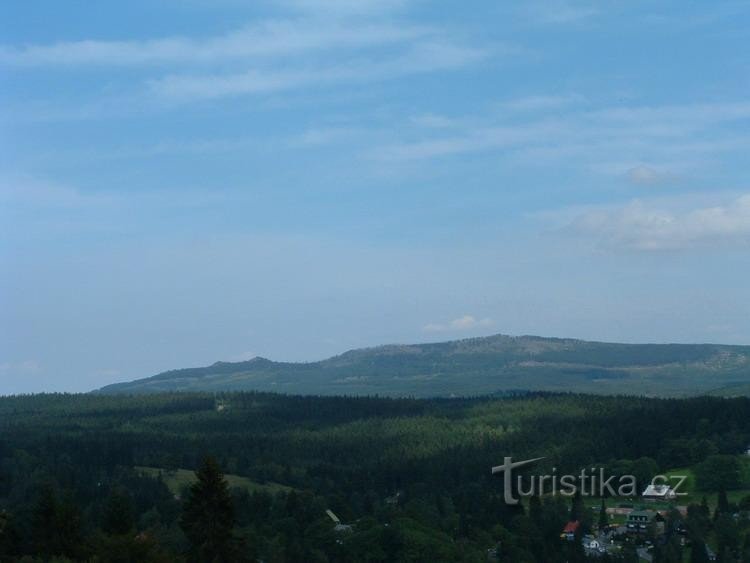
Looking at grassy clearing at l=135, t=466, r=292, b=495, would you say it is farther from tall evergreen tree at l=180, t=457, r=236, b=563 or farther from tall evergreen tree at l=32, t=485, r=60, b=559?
tall evergreen tree at l=180, t=457, r=236, b=563

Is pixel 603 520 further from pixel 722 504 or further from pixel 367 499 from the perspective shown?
pixel 367 499

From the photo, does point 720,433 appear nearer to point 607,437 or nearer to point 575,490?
point 607,437

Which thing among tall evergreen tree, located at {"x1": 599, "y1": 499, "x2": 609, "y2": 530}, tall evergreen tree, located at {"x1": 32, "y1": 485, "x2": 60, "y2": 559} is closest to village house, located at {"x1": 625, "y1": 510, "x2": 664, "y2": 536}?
tall evergreen tree, located at {"x1": 599, "y1": 499, "x2": 609, "y2": 530}

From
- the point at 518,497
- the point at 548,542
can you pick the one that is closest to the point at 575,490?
the point at 518,497

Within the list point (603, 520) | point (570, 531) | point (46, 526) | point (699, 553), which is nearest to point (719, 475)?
point (603, 520)

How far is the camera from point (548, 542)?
99500 millimetres

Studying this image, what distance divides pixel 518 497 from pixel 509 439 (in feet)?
236

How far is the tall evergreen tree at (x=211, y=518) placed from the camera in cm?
4884

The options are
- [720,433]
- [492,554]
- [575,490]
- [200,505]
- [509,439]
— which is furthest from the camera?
[509,439]

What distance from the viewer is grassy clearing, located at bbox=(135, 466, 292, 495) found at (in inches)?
5837

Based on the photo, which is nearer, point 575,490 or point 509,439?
point 575,490

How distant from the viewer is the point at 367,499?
13250 centimetres

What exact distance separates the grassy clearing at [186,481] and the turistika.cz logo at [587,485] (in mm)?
34327

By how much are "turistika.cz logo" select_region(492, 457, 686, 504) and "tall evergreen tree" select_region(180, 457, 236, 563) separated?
70836 millimetres
